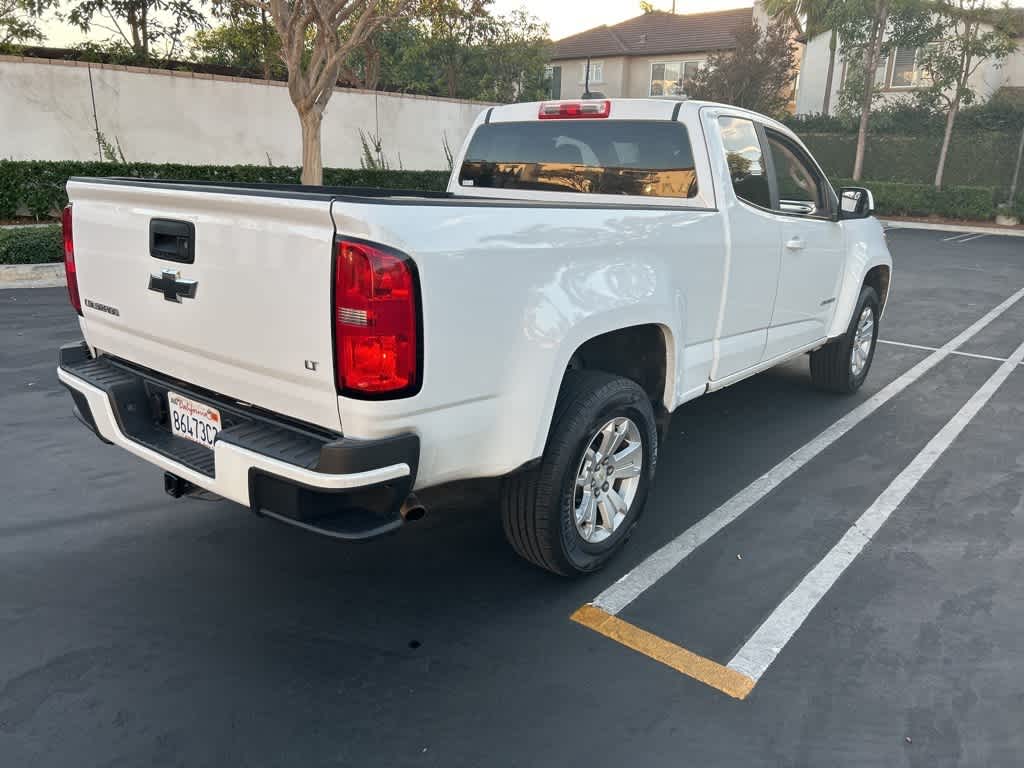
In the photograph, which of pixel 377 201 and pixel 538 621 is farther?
pixel 538 621

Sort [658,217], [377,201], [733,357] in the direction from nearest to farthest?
1. [377,201]
2. [658,217]
3. [733,357]

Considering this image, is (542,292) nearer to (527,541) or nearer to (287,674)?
(527,541)

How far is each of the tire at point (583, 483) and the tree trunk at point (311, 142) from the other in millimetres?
11743

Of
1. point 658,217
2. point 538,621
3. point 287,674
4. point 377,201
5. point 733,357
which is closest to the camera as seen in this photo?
point 377,201

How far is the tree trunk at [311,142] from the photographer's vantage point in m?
13.5

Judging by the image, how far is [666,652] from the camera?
9.41 feet

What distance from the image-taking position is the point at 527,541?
3.11 m

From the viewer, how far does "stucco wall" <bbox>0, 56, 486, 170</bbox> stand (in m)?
13.9

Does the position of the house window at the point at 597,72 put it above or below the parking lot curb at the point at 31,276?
above

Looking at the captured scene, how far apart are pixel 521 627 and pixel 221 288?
5.44ft

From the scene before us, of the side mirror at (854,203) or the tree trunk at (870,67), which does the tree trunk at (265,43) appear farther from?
the tree trunk at (870,67)

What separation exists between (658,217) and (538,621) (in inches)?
67.8

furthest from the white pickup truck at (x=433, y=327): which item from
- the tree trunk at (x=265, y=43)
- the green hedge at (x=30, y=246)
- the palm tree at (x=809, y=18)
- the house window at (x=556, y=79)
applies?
the house window at (x=556, y=79)

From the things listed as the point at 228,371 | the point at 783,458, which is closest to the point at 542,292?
the point at 228,371
